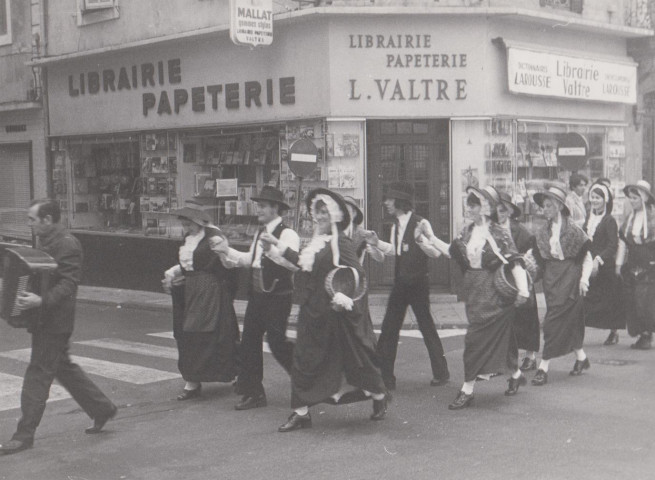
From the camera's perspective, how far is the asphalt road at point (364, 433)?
6.25 metres

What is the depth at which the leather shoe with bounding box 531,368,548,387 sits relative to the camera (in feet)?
28.9

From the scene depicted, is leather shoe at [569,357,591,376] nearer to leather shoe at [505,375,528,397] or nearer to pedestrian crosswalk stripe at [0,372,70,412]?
leather shoe at [505,375,528,397]

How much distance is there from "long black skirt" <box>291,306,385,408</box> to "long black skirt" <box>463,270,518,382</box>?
3.23ft

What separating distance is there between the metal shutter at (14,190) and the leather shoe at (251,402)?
13.6m

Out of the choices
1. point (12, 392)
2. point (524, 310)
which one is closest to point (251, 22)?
point (524, 310)

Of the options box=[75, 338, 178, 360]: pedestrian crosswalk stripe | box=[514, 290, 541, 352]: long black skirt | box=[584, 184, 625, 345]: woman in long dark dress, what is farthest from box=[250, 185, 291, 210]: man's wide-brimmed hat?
box=[584, 184, 625, 345]: woman in long dark dress

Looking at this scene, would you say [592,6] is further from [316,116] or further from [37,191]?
[37,191]

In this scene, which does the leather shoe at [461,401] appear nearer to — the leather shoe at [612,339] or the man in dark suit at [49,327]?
the man in dark suit at [49,327]

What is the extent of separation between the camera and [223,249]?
8312 mm

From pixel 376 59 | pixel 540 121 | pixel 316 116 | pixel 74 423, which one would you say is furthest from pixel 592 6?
pixel 74 423

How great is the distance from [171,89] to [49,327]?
10931 mm

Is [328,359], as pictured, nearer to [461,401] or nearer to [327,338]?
[327,338]

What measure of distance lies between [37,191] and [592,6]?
39.1ft

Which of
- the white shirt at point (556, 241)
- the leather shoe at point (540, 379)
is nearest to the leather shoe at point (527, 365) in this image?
the leather shoe at point (540, 379)
